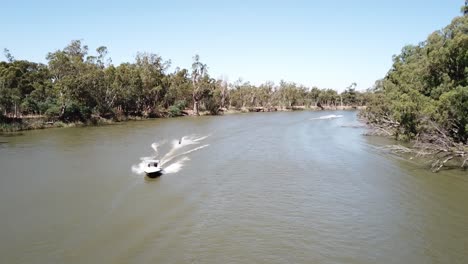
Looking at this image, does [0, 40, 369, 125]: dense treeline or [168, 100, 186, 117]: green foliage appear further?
[168, 100, 186, 117]: green foliage

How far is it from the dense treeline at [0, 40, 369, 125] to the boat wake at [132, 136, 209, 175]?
23.4 meters

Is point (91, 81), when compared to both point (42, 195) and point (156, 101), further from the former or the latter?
point (42, 195)

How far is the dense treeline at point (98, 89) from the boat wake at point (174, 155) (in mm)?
23393

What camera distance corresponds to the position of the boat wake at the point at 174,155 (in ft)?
83.8

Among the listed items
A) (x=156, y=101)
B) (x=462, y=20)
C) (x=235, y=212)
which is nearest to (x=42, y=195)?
(x=235, y=212)

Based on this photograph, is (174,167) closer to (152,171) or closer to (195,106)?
(152,171)

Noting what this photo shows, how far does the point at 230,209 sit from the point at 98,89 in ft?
164

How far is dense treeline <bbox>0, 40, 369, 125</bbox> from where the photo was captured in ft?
173

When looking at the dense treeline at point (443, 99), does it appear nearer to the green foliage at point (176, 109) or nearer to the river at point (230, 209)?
the river at point (230, 209)

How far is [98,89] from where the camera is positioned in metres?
61.1

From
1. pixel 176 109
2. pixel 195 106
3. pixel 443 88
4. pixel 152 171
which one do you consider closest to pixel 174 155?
pixel 152 171

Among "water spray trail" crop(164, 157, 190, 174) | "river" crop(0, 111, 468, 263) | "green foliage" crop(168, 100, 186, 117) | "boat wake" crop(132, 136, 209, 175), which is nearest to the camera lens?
"river" crop(0, 111, 468, 263)

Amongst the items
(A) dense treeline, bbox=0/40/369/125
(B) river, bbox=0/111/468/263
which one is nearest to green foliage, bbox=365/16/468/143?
(B) river, bbox=0/111/468/263

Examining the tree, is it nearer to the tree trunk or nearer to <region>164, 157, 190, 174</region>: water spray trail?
the tree trunk
